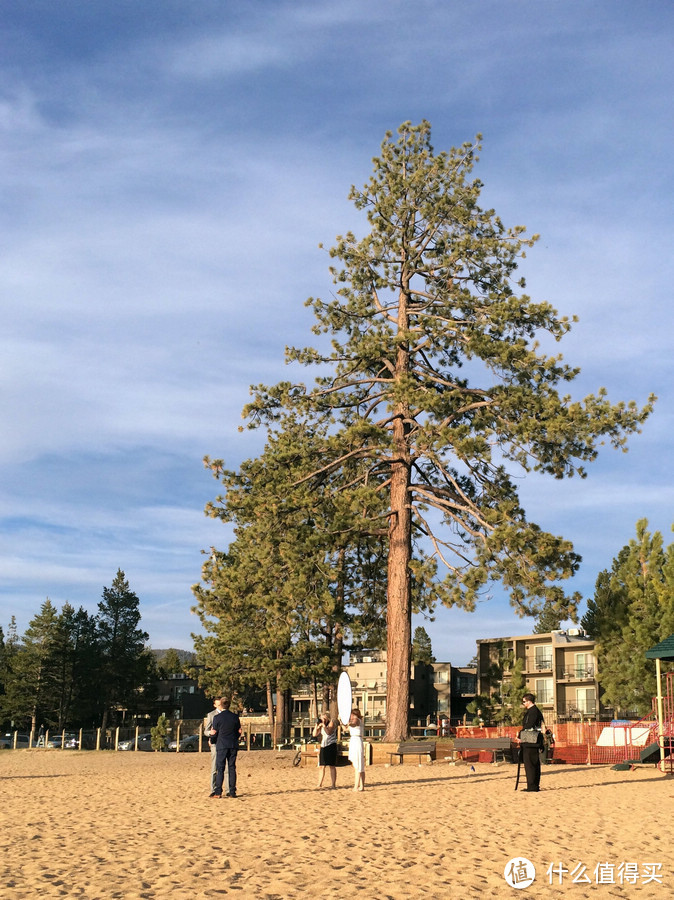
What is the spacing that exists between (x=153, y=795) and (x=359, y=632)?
1782 centimetres

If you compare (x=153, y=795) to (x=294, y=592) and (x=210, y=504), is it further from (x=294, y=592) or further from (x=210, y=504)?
(x=210, y=504)

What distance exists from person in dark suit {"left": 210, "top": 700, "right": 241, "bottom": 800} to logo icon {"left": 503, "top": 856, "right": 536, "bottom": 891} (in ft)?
23.8

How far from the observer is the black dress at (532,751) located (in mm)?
16656

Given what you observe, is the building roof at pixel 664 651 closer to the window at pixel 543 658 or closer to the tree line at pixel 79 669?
the window at pixel 543 658

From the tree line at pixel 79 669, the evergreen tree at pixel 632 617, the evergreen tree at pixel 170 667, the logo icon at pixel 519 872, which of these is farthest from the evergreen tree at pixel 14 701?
the logo icon at pixel 519 872

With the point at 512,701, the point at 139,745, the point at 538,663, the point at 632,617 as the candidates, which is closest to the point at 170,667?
the point at 139,745

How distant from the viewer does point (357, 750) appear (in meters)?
18.0

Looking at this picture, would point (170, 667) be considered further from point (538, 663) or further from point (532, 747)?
point (532, 747)

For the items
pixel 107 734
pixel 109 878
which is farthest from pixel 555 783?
pixel 107 734

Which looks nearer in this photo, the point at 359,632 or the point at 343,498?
the point at 343,498

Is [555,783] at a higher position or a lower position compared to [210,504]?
lower

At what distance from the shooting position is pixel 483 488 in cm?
3181

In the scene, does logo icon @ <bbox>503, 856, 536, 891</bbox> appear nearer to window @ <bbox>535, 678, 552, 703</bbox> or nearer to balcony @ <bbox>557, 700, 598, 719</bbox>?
balcony @ <bbox>557, 700, 598, 719</bbox>

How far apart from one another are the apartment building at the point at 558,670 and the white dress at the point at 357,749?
41065 mm
